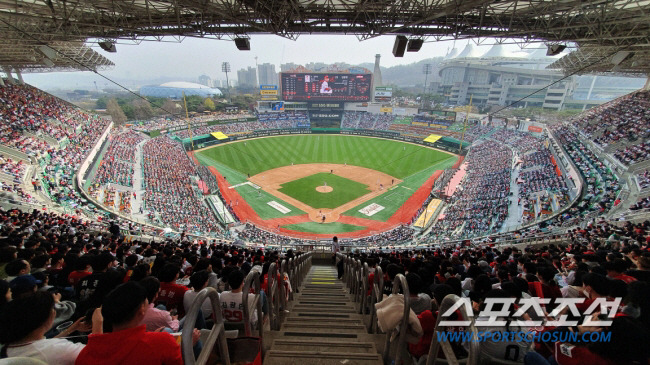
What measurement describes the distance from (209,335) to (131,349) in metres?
0.47

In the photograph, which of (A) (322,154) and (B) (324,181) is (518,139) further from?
(B) (324,181)

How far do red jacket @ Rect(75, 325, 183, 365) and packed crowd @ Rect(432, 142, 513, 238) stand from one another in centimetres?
1971

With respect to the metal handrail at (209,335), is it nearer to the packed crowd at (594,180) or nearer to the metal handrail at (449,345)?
the metal handrail at (449,345)

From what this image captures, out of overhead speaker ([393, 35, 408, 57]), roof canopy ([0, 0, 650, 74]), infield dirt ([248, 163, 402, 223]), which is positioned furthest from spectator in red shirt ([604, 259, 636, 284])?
infield dirt ([248, 163, 402, 223])

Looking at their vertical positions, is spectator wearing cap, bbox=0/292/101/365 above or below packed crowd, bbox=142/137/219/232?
above

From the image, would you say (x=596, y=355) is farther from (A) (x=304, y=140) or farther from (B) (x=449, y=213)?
(A) (x=304, y=140)

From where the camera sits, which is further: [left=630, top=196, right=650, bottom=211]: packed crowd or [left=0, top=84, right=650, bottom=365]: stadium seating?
[left=630, top=196, right=650, bottom=211]: packed crowd

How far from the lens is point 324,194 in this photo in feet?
94.7

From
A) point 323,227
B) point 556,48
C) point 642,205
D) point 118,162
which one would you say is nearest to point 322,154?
point 323,227

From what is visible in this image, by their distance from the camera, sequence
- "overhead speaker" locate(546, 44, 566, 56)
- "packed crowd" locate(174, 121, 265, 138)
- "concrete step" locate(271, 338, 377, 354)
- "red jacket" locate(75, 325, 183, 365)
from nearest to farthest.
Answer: "red jacket" locate(75, 325, 183, 365)
"concrete step" locate(271, 338, 377, 354)
"overhead speaker" locate(546, 44, 566, 56)
"packed crowd" locate(174, 121, 265, 138)

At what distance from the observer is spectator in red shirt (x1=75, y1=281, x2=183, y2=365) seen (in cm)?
179

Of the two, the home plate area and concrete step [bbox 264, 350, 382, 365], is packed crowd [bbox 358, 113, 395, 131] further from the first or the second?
concrete step [bbox 264, 350, 382, 365]

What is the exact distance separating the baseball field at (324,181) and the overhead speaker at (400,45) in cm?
1342

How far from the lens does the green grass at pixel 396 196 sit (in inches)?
979
